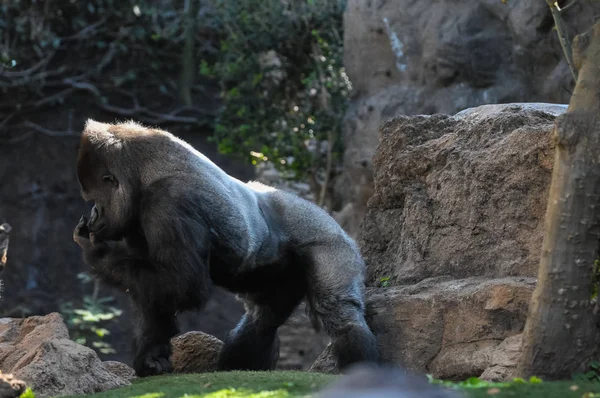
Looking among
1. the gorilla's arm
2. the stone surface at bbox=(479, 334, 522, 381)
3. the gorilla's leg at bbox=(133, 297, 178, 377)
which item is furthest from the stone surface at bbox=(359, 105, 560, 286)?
the gorilla's arm

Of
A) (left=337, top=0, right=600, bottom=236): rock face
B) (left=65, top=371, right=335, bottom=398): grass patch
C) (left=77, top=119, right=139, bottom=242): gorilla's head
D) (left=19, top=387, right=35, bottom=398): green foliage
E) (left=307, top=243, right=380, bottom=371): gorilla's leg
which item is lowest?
(left=65, top=371, right=335, bottom=398): grass patch

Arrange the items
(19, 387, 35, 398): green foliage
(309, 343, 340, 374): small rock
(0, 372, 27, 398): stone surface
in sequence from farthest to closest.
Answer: (309, 343, 340, 374): small rock, (19, 387, 35, 398): green foliage, (0, 372, 27, 398): stone surface

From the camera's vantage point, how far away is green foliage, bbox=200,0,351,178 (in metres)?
9.11

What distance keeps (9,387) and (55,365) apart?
2.27 ft

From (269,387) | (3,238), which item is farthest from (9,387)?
(3,238)

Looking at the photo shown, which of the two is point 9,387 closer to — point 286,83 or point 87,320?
point 87,320

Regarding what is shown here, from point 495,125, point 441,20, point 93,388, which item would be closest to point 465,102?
point 441,20

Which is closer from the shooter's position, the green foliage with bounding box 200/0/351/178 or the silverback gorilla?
the silverback gorilla

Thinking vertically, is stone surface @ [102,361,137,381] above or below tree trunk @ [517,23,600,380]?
below

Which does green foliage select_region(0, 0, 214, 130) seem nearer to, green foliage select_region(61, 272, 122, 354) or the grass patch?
green foliage select_region(61, 272, 122, 354)

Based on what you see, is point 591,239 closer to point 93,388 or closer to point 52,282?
point 93,388

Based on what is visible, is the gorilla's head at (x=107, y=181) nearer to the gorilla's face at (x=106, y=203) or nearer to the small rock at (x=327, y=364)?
the gorilla's face at (x=106, y=203)

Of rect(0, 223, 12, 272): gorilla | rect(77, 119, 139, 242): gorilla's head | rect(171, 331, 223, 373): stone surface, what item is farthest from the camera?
rect(171, 331, 223, 373): stone surface

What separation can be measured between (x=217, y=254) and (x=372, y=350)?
99cm
